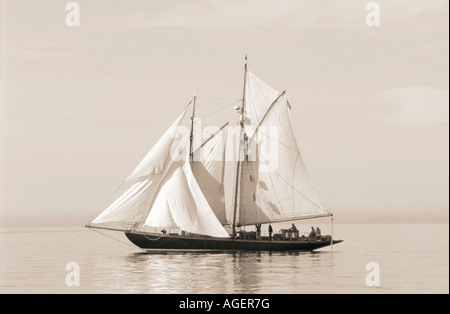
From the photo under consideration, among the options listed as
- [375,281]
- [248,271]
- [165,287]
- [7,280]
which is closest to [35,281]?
[7,280]

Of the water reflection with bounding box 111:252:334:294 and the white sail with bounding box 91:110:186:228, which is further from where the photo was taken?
the white sail with bounding box 91:110:186:228

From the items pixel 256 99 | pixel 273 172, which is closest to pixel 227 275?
pixel 273 172

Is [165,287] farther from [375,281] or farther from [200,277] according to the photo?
[375,281]

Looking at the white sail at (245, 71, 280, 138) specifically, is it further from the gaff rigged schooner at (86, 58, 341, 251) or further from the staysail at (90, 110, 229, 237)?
the staysail at (90, 110, 229, 237)

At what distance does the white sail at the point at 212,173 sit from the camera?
63.0 metres

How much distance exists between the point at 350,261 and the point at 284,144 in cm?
1190

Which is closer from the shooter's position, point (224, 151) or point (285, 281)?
point (285, 281)

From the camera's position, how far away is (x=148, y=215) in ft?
193

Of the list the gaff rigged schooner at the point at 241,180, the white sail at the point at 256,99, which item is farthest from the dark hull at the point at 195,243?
the white sail at the point at 256,99

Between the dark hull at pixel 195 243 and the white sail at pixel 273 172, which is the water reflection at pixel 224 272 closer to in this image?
the dark hull at pixel 195 243

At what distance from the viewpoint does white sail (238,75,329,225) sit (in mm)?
62375

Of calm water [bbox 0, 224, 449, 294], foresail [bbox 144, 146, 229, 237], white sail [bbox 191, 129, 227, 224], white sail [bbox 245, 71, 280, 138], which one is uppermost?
white sail [bbox 245, 71, 280, 138]

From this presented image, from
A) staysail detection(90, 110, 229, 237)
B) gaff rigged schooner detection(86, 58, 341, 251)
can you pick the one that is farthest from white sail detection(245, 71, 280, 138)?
staysail detection(90, 110, 229, 237)

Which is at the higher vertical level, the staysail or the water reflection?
the staysail
